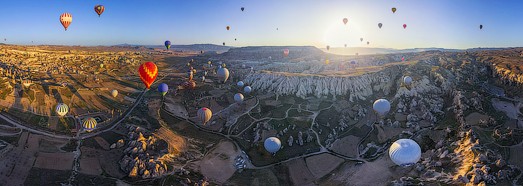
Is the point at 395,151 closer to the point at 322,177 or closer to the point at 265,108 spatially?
the point at 322,177

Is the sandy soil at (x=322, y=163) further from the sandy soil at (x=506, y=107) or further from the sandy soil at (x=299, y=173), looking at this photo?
the sandy soil at (x=506, y=107)

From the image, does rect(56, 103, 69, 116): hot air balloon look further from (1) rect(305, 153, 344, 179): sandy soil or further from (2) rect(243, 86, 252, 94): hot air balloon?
(1) rect(305, 153, 344, 179): sandy soil

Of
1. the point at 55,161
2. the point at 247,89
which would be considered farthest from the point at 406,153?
the point at 55,161

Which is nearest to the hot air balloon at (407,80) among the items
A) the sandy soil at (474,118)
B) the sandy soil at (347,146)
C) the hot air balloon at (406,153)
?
the sandy soil at (474,118)

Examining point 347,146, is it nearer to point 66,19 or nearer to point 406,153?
point 406,153

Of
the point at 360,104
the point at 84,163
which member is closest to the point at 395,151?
the point at 360,104
